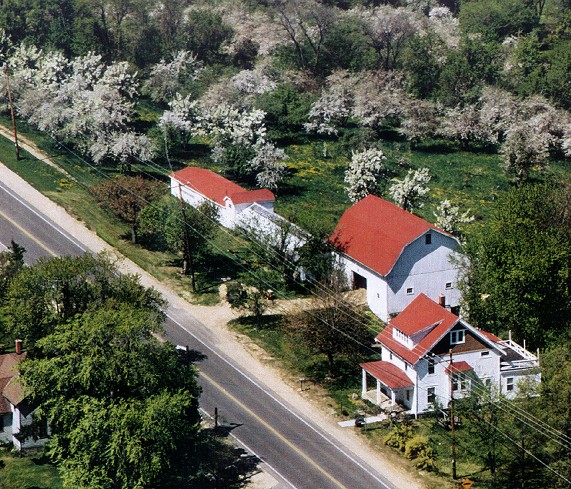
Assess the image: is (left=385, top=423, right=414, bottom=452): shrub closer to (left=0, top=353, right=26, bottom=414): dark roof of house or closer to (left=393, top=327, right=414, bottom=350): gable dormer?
(left=393, top=327, right=414, bottom=350): gable dormer

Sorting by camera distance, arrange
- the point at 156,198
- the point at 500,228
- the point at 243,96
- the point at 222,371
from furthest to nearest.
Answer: the point at 243,96 → the point at 156,198 → the point at 500,228 → the point at 222,371

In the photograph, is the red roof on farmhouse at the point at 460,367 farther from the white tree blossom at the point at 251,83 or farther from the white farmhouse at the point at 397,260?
the white tree blossom at the point at 251,83

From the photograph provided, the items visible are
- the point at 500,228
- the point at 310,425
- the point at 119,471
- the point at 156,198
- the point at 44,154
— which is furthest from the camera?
the point at 44,154

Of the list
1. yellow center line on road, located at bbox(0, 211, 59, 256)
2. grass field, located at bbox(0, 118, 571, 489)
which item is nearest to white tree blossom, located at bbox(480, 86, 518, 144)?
grass field, located at bbox(0, 118, 571, 489)

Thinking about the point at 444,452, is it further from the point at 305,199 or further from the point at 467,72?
the point at 467,72

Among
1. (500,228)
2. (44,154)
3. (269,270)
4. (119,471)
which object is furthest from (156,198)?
(119,471)

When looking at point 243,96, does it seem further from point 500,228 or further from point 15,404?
point 15,404

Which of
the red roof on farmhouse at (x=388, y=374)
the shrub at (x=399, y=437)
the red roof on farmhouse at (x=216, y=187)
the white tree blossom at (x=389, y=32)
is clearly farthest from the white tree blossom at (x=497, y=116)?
the shrub at (x=399, y=437)
